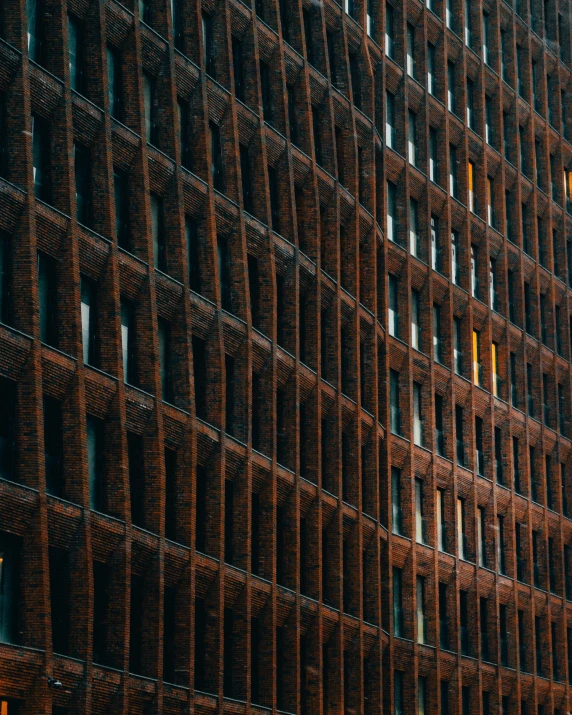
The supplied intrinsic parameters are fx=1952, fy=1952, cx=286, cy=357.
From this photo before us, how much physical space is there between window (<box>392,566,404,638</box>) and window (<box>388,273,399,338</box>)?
8474 millimetres

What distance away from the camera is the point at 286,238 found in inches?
2346

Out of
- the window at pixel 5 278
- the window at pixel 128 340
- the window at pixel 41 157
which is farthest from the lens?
the window at pixel 128 340

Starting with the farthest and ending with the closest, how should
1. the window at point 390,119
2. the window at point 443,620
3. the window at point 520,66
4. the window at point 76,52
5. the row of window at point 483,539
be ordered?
the window at point 520,66, the window at point 390,119, the window at point 443,620, the row of window at point 483,539, the window at point 76,52

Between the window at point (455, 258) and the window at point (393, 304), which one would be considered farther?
the window at point (455, 258)

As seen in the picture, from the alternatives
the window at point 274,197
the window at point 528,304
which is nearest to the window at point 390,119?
the window at point 274,197

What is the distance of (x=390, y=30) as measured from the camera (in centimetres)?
7175

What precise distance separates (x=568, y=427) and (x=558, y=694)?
11.8 meters

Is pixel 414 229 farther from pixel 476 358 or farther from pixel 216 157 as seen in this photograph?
pixel 216 157

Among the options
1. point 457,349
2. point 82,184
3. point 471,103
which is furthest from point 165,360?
point 471,103

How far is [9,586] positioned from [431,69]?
3689 centimetres

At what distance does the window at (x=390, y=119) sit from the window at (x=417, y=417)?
881 cm

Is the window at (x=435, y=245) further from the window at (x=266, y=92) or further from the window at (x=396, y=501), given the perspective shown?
the window at (x=266, y=92)

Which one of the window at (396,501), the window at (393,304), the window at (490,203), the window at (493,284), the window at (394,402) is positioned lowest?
the window at (396,501)

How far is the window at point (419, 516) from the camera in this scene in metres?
68.9
